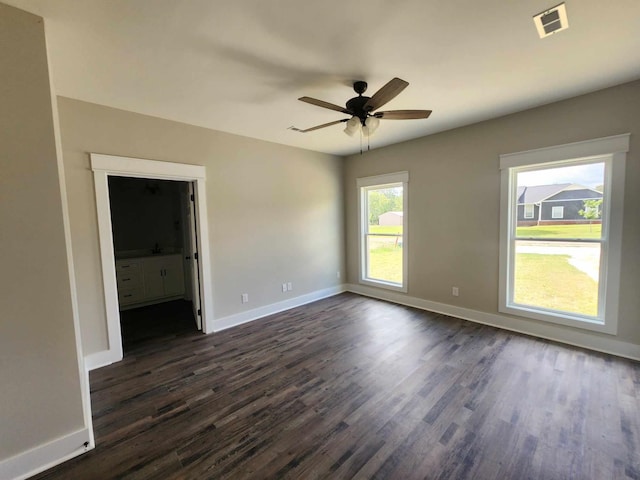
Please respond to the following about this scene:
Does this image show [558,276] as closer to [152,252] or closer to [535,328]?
[535,328]

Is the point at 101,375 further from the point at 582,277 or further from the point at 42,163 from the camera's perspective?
the point at 582,277

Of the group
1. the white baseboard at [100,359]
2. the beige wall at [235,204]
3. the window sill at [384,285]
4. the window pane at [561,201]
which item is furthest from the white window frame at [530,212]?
the white baseboard at [100,359]

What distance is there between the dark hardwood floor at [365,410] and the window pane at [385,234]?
1.70 m

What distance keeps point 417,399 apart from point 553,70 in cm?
309

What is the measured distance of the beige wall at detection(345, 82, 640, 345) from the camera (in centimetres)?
267

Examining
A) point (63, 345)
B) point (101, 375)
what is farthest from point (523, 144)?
point (101, 375)

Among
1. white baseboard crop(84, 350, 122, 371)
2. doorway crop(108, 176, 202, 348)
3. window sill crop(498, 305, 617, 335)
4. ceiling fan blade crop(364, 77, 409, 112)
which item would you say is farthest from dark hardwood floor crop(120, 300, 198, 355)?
window sill crop(498, 305, 617, 335)

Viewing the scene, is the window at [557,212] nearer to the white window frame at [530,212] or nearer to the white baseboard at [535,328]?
the white window frame at [530,212]

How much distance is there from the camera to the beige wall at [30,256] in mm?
1504

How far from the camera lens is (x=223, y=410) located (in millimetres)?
2119

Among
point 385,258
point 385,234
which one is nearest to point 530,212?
point 385,234

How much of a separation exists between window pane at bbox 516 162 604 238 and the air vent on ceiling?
6.19 feet

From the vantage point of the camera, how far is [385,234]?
16.1 ft

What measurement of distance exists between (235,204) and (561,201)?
4.11 meters
